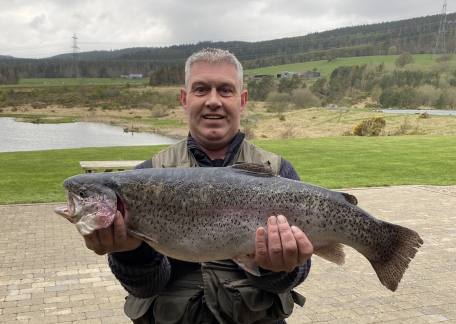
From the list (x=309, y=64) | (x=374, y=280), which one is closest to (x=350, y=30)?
(x=309, y=64)

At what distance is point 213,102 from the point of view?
124 inches

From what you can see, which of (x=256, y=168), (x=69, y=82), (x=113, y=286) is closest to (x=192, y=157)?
(x=256, y=168)

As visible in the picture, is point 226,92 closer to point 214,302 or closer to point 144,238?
point 144,238

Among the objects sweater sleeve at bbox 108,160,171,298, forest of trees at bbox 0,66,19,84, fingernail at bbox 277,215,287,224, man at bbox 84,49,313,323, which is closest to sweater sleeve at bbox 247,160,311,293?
man at bbox 84,49,313,323

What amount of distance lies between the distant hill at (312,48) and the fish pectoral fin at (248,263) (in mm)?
142751

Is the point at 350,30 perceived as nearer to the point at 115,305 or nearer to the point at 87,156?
the point at 87,156

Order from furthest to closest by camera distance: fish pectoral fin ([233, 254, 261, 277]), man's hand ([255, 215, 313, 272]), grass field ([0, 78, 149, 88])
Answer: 1. grass field ([0, 78, 149, 88])
2. fish pectoral fin ([233, 254, 261, 277])
3. man's hand ([255, 215, 313, 272])

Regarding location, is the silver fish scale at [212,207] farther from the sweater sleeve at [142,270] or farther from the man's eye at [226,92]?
the man's eye at [226,92]

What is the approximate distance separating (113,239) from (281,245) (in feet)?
3.29

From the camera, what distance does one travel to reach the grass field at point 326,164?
16406 mm

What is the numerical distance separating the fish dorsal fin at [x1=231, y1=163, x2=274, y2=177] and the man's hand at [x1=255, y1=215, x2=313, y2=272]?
1.01 ft

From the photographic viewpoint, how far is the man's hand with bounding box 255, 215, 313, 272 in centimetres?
275

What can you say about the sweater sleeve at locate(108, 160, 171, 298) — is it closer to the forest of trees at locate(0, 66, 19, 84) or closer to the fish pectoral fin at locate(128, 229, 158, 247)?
the fish pectoral fin at locate(128, 229, 158, 247)

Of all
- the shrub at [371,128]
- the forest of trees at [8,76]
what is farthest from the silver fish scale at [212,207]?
the forest of trees at [8,76]
